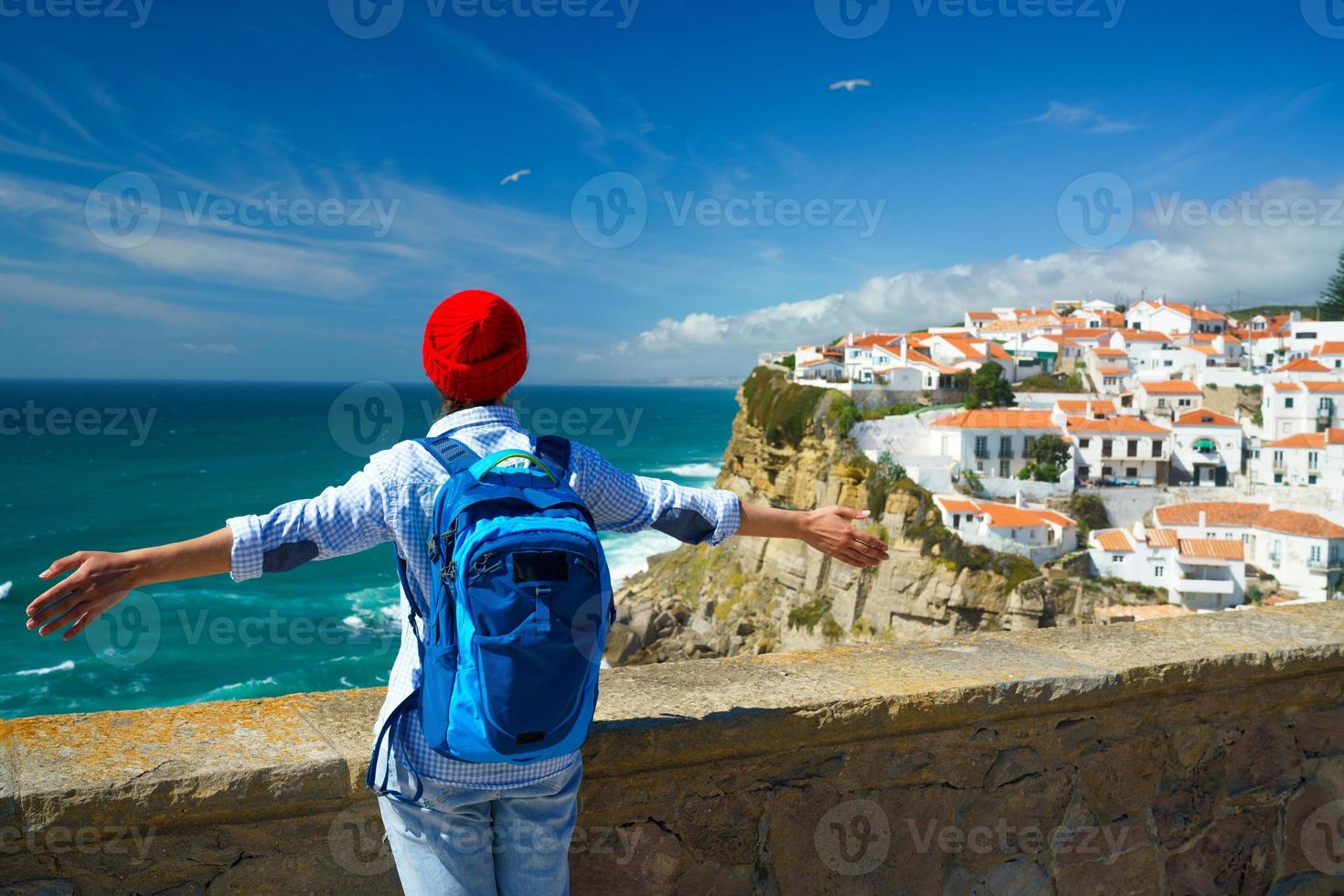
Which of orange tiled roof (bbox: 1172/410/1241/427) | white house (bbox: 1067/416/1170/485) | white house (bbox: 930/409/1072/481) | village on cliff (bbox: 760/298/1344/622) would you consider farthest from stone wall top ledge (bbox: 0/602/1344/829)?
orange tiled roof (bbox: 1172/410/1241/427)

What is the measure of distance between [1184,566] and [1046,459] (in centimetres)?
1120

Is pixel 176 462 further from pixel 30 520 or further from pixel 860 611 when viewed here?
pixel 860 611

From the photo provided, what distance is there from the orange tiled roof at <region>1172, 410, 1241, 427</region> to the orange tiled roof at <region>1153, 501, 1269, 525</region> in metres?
7.98

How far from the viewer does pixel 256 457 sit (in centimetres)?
8144

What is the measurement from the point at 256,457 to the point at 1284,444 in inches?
2864

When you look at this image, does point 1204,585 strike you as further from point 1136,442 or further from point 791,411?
point 791,411

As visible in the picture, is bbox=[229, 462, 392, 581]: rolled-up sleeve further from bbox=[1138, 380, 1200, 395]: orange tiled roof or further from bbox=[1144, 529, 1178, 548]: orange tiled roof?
bbox=[1138, 380, 1200, 395]: orange tiled roof

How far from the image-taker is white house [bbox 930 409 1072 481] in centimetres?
4603

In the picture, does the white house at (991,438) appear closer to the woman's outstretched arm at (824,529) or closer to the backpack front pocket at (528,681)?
the woman's outstretched arm at (824,529)

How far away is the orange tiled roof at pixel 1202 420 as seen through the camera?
4791 cm

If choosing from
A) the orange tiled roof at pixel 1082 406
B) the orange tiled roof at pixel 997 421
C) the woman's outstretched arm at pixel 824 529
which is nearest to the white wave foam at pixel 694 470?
the orange tiled roof at pixel 1082 406

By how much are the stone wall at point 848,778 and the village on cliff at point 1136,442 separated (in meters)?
33.0

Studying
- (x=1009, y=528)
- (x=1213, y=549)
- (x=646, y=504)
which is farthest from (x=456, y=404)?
(x=1213, y=549)

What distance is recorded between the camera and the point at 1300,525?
36.1 m
